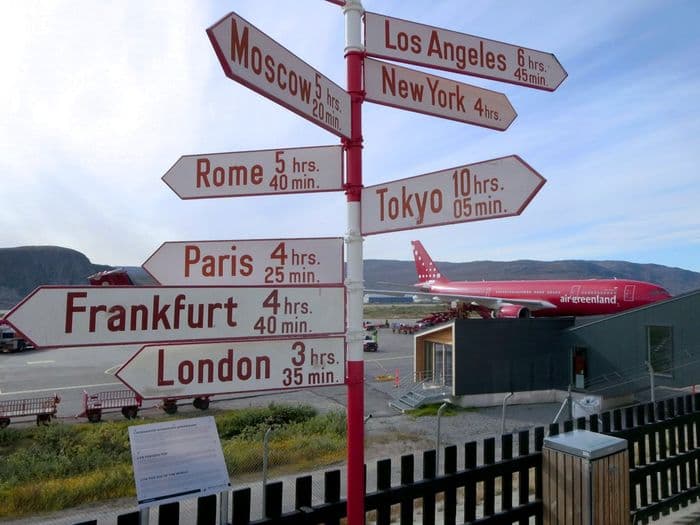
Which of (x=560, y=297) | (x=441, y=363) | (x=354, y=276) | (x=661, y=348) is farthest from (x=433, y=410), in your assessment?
(x=354, y=276)

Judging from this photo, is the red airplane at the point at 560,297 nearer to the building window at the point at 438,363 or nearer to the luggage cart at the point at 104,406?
the building window at the point at 438,363

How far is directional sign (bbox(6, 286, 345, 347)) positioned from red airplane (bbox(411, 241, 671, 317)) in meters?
23.2

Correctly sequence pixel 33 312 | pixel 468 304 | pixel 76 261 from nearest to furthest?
pixel 33 312
pixel 468 304
pixel 76 261

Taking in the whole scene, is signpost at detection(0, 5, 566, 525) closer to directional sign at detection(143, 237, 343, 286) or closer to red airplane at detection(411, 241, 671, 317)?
directional sign at detection(143, 237, 343, 286)

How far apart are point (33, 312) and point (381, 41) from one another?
8.51 ft

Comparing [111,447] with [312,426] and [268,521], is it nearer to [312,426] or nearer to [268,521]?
[312,426]

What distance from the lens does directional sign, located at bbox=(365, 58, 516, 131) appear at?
3.12 meters

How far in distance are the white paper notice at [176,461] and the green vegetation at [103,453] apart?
905 centimetres

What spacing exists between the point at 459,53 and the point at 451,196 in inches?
45.2

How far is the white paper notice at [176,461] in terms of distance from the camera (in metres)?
2.41

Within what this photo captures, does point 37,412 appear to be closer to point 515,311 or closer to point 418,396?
point 418,396

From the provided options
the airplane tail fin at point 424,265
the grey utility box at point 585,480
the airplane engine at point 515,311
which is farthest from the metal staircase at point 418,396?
the airplane tail fin at point 424,265

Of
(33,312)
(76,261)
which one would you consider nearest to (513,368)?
(33,312)

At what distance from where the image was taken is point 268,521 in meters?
2.90
